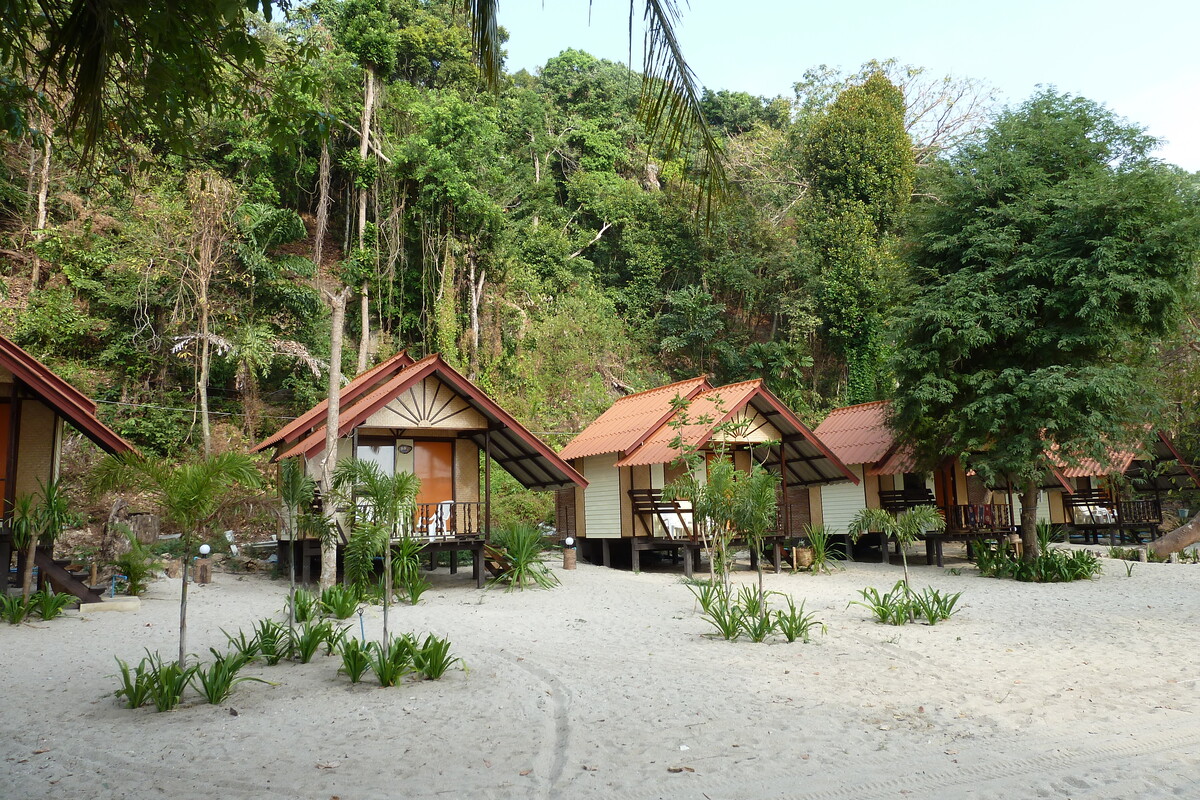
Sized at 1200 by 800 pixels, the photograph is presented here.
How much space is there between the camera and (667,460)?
17.9 m

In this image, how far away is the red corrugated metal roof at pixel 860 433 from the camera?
2181 centimetres

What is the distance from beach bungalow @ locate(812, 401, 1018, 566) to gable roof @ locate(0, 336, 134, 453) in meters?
16.6

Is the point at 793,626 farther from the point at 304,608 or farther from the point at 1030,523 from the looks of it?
the point at 1030,523

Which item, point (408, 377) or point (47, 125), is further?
point (47, 125)

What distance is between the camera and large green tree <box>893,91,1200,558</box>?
16.3 meters

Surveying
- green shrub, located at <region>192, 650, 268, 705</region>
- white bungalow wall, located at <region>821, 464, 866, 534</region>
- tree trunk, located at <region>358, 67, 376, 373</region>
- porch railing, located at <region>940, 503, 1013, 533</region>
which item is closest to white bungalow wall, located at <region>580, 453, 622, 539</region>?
white bungalow wall, located at <region>821, 464, 866, 534</region>

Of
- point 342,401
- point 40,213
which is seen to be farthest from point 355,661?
point 40,213

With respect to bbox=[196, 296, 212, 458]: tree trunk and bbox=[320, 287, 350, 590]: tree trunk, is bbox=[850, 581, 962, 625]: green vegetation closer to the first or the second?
bbox=[320, 287, 350, 590]: tree trunk

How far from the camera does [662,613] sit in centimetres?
1270

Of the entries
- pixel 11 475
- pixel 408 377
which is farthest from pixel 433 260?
pixel 11 475

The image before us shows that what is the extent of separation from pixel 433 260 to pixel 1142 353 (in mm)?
20823

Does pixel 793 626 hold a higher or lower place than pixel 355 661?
lower

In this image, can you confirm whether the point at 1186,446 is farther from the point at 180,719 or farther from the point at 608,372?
the point at 180,719

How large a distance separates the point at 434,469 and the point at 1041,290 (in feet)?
43.5
